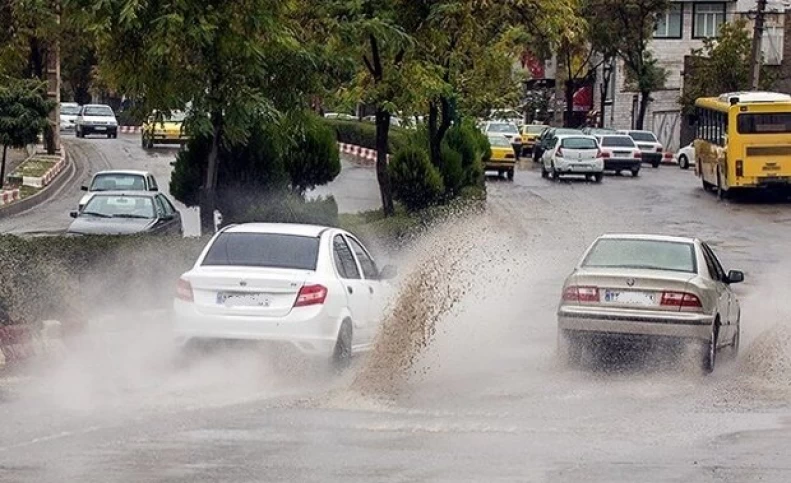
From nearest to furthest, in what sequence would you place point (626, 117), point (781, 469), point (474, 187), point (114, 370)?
point (781, 469), point (114, 370), point (474, 187), point (626, 117)

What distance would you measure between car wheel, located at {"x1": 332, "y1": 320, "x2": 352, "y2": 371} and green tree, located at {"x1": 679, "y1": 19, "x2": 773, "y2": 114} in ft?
187

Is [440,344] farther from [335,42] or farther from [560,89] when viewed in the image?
[560,89]

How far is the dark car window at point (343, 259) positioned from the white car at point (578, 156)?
37.4m

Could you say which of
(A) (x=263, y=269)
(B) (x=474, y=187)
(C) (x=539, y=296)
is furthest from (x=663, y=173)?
(A) (x=263, y=269)

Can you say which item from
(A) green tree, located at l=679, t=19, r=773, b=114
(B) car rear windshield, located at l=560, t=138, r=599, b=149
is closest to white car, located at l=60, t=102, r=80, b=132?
(A) green tree, located at l=679, t=19, r=773, b=114

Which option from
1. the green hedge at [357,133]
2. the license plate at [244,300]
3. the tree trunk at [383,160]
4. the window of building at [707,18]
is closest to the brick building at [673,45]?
the window of building at [707,18]

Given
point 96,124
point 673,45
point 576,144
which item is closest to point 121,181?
point 576,144

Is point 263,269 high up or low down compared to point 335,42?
down

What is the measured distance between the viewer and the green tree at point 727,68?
6962 cm

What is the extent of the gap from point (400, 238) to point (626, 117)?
62986mm

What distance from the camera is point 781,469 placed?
10.1 metres

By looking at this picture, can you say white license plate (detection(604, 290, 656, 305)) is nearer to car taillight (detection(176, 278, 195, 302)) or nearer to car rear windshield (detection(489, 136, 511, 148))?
car taillight (detection(176, 278, 195, 302))

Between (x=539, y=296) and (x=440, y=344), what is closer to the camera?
(x=440, y=344)

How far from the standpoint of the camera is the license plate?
45.0 feet
